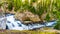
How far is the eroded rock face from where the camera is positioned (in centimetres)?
357

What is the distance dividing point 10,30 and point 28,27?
0.30m

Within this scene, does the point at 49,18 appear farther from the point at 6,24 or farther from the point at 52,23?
the point at 6,24

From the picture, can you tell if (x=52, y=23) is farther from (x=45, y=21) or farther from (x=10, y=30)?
(x=10, y=30)

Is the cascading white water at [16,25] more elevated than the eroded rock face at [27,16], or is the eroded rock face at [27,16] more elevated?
the eroded rock face at [27,16]

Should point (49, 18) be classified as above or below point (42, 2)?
below

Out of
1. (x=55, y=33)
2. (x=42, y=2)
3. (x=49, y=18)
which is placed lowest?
(x=55, y=33)

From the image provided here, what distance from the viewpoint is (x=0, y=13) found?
3.61 m

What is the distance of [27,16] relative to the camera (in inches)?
141

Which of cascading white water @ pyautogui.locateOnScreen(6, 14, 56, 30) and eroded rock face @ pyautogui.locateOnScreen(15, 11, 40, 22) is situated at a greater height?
eroded rock face @ pyautogui.locateOnScreen(15, 11, 40, 22)

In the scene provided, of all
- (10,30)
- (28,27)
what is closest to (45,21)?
(28,27)

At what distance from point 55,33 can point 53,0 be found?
0.54 meters

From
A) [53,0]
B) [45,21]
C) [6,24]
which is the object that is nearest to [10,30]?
[6,24]

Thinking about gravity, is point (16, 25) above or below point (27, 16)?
below

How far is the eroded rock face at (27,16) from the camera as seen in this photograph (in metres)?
3.57
